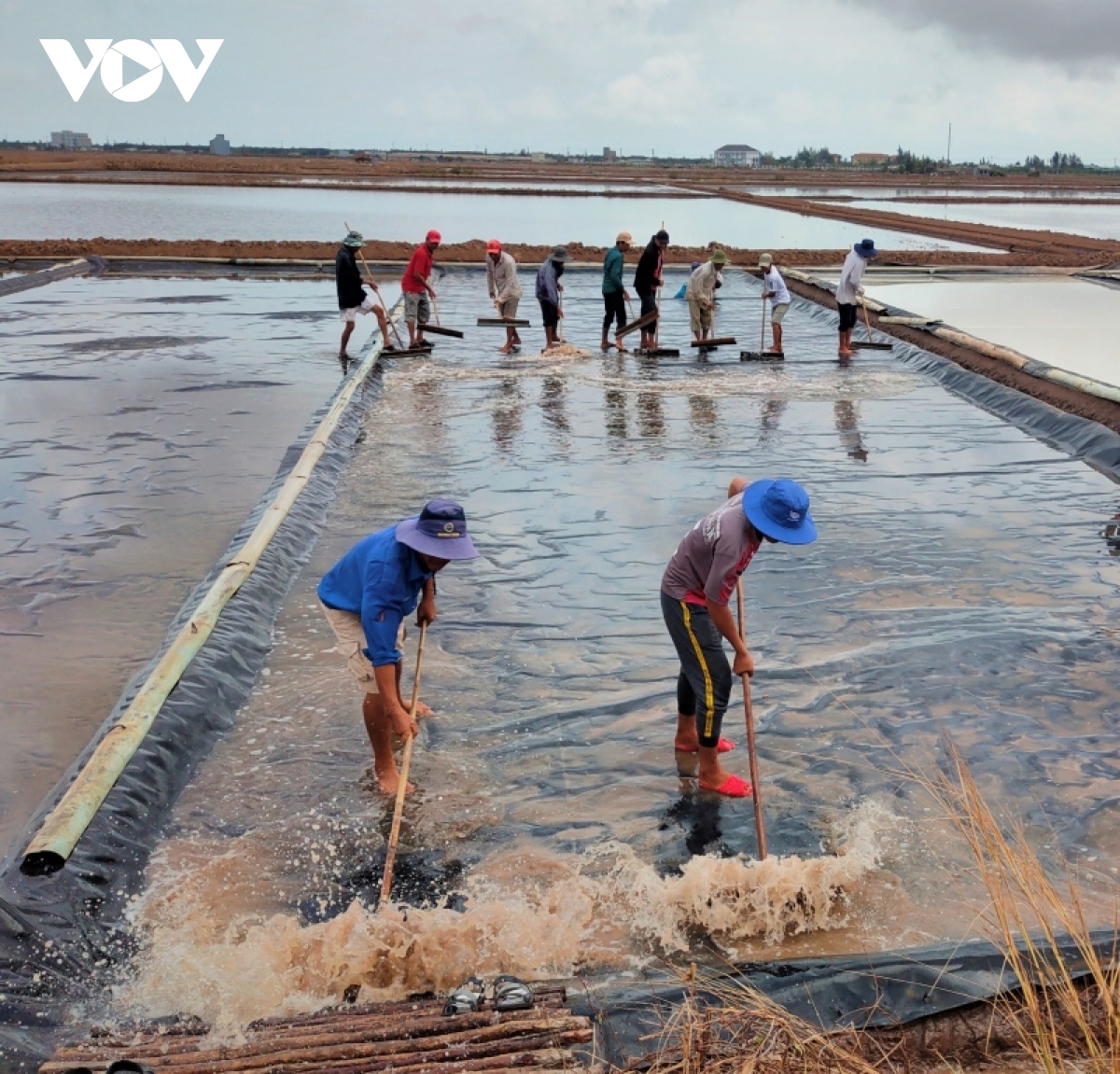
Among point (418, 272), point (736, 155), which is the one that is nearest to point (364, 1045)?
point (418, 272)

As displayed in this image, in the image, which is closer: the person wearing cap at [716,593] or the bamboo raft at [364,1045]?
the bamboo raft at [364,1045]

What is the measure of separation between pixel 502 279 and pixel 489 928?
1118 centimetres

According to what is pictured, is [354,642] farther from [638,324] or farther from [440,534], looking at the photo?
[638,324]

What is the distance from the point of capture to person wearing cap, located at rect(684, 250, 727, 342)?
13023 mm

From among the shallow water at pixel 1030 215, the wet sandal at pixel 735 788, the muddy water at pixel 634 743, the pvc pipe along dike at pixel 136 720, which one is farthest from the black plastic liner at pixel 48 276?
the shallow water at pixel 1030 215

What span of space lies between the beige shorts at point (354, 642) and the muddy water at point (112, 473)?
137cm

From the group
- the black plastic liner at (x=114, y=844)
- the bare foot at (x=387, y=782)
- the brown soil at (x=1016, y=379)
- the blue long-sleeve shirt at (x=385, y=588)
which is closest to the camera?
the black plastic liner at (x=114, y=844)

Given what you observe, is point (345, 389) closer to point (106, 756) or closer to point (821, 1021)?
point (106, 756)

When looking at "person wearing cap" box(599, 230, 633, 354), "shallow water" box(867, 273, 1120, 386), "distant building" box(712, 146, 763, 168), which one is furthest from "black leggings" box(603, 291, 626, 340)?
"distant building" box(712, 146, 763, 168)

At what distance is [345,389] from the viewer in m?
10.8

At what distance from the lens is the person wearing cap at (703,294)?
13023 mm

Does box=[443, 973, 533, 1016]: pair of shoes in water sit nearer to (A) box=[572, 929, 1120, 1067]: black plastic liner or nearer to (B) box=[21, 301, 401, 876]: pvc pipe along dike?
(A) box=[572, 929, 1120, 1067]: black plastic liner

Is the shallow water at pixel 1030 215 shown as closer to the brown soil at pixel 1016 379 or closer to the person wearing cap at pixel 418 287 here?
the brown soil at pixel 1016 379

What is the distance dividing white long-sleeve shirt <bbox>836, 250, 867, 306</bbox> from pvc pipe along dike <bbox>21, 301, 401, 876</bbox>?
718cm
